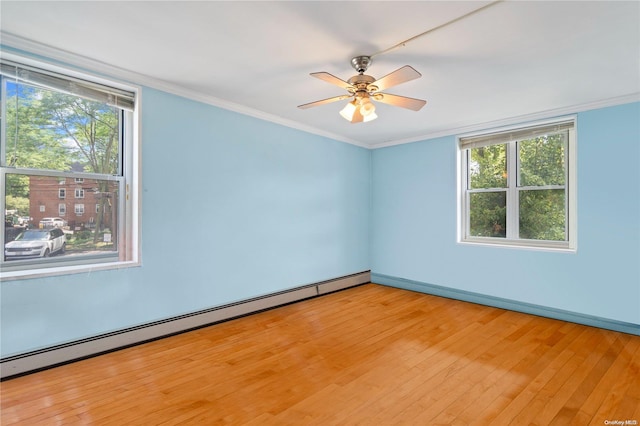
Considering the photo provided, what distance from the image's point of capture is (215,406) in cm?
192

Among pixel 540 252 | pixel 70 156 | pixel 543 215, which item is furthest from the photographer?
pixel 543 215

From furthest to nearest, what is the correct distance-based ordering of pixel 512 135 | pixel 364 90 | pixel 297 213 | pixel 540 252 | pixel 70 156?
pixel 297 213 → pixel 512 135 → pixel 540 252 → pixel 70 156 → pixel 364 90

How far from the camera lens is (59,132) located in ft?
8.11

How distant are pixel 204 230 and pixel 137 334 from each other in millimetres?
1116

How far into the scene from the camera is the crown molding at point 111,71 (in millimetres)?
2146

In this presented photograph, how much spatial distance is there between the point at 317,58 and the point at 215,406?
2578 millimetres

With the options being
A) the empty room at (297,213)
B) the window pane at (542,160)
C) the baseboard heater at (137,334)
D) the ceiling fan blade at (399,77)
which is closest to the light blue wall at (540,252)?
the empty room at (297,213)

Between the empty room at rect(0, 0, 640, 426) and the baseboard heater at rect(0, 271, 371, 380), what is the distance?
0.07ft

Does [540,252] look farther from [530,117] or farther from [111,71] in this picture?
[111,71]

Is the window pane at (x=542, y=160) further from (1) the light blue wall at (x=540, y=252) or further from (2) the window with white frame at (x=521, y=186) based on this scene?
(1) the light blue wall at (x=540, y=252)

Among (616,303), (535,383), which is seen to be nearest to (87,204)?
(535,383)

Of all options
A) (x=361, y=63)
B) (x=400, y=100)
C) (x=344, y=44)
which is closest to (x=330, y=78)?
(x=344, y=44)

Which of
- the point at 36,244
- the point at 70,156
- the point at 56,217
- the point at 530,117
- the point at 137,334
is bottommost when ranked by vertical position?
the point at 137,334

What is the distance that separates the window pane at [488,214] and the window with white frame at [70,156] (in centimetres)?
419
